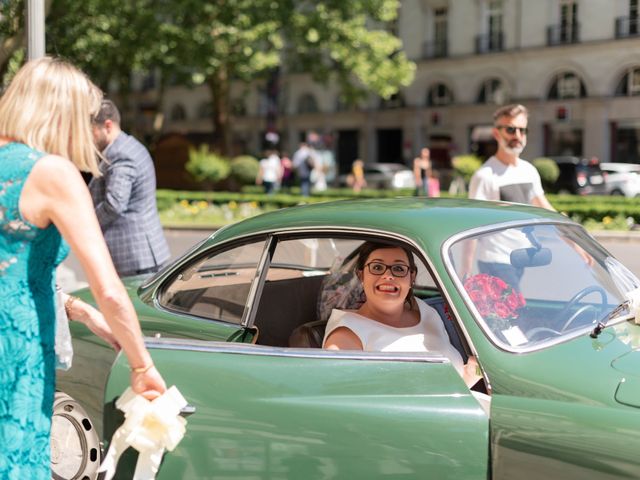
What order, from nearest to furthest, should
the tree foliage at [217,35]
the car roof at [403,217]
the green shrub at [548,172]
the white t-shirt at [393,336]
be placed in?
the car roof at [403,217] → the white t-shirt at [393,336] → the tree foliage at [217,35] → the green shrub at [548,172]

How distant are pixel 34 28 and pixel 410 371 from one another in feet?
20.2

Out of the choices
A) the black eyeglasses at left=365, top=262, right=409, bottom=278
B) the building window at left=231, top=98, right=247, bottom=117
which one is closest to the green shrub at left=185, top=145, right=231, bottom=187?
the black eyeglasses at left=365, top=262, right=409, bottom=278

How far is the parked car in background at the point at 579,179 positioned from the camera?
31984 millimetres

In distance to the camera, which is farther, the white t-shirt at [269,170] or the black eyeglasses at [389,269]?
the white t-shirt at [269,170]

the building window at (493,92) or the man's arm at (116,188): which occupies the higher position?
the building window at (493,92)

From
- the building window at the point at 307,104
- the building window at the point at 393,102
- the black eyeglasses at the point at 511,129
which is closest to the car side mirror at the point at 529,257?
the black eyeglasses at the point at 511,129

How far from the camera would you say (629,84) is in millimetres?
39656

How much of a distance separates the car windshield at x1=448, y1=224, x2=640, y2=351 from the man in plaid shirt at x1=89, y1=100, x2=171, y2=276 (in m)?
2.87

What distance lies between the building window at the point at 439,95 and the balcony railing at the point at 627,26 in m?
9.48

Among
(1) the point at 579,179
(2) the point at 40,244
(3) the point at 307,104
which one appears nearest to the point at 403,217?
(2) the point at 40,244

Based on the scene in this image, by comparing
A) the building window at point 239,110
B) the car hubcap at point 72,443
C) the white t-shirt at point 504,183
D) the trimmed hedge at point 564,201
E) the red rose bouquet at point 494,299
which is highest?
the building window at point 239,110

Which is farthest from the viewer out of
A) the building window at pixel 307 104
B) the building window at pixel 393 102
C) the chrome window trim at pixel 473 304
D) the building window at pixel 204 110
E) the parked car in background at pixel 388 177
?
the building window at pixel 204 110

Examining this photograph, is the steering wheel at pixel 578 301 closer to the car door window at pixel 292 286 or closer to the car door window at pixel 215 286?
the car door window at pixel 292 286

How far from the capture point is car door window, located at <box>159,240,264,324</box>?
426cm
